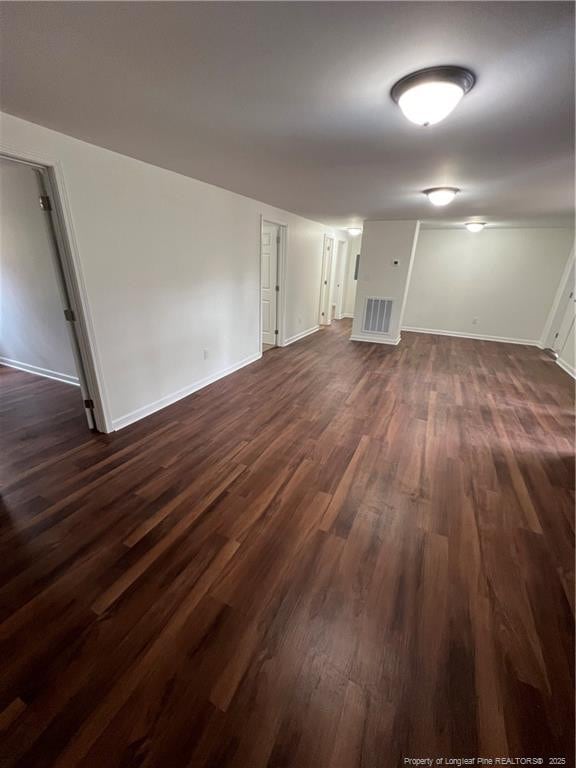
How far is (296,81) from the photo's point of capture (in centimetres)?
134

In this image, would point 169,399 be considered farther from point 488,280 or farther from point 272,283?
point 488,280

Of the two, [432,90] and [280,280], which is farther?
[280,280]

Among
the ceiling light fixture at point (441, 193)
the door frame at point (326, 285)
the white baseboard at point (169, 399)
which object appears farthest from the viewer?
the door frame at point (326, 285)

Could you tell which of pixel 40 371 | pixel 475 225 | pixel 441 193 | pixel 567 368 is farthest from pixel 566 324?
pixel 40 371

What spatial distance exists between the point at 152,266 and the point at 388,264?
14.7 ft

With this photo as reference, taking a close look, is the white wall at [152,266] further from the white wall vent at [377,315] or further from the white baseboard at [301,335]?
the white wall vent at [377,315]

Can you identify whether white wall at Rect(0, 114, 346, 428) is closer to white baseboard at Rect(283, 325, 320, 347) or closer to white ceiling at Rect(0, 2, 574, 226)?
white ceiling at Rect(0, 2, 574, 226)

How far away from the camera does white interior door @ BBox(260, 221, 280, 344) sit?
16.8 feet

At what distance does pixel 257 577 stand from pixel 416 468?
1.54 metres

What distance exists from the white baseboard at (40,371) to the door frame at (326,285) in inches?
206

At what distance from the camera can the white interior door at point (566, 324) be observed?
551 centimetres

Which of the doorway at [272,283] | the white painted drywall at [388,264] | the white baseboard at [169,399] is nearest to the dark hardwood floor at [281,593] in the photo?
the white baseboard at [169,399]

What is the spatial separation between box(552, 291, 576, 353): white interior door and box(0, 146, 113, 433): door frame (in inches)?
289

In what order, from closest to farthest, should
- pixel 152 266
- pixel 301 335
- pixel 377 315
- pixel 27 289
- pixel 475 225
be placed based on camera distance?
pixel 152 266, pixel 27 289, pixel 475 225, pixel 377 315, pixel 301 335
